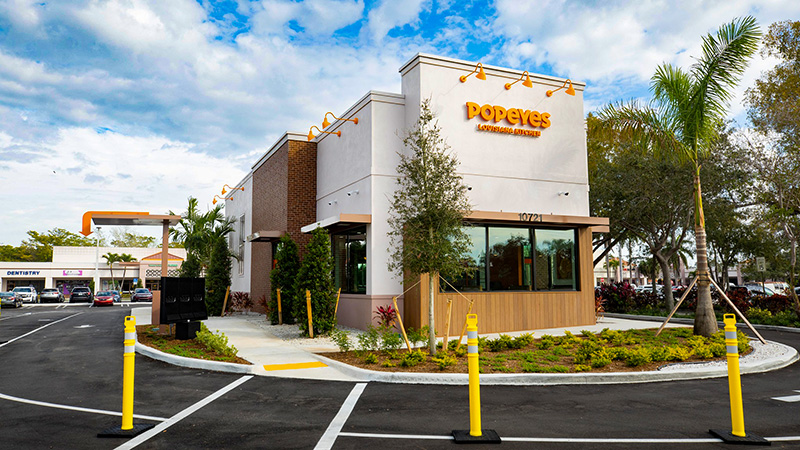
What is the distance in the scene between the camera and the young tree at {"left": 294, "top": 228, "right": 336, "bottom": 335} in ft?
47.4

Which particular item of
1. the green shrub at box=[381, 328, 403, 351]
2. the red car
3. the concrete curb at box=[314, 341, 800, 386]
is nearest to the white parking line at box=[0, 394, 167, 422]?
the concrete curb at box=[314, 341, 800, 386]

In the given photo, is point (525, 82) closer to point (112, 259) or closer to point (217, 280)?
point (217, 280)

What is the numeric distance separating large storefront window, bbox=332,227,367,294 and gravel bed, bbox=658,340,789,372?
866cm

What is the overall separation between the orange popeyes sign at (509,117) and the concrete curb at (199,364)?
9659 mm

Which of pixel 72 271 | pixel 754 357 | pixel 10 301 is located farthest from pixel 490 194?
pixel 72 271

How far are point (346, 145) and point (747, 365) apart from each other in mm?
12283

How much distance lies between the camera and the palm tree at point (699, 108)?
43.2 ft

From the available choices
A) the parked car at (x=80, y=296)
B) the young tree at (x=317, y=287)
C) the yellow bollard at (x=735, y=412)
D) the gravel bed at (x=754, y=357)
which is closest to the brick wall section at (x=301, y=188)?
the young tree at (x=317, y=287)

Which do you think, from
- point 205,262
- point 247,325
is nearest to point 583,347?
point 247,325

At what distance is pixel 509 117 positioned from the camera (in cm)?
1662

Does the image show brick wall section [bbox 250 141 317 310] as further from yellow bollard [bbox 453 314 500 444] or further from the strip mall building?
yellow bollard [bbox 453 314 500 444]

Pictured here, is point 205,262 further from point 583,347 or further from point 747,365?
point 747,365

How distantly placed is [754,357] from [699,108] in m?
6.12

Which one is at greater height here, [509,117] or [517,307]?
[509,117]
